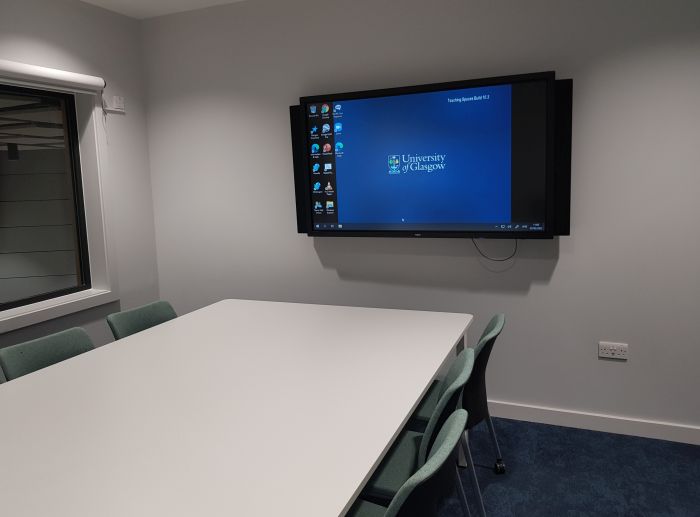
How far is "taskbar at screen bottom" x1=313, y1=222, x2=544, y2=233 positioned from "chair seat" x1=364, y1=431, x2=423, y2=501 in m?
1.51

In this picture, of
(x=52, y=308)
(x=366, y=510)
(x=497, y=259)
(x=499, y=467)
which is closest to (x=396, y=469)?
(x=366, y=510)

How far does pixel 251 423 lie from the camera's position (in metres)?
1.75

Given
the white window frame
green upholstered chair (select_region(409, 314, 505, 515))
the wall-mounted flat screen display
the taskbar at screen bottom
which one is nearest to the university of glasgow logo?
the wall-mounted flat screen display

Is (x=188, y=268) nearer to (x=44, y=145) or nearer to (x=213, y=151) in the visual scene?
(x=213, y=151)

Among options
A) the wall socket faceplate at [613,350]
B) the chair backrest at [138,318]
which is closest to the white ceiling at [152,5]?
the chair backrest at [138,318]

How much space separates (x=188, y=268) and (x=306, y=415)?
2.94 m

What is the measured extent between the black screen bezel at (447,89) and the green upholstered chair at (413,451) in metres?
1.29

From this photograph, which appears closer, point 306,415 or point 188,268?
point 306,415

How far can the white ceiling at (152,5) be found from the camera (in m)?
3.90

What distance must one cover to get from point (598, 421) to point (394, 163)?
203 cm

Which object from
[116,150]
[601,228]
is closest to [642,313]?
[601,228]

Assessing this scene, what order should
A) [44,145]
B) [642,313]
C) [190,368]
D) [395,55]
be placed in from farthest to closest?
[44,145] → [395,55] → [642,313] → [190,368]

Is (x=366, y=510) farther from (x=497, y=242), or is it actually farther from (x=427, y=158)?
(x=427, y=158)

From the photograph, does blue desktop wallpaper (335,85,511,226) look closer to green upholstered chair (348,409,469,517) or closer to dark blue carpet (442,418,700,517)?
dark blue carpet (442,418,700,517)
